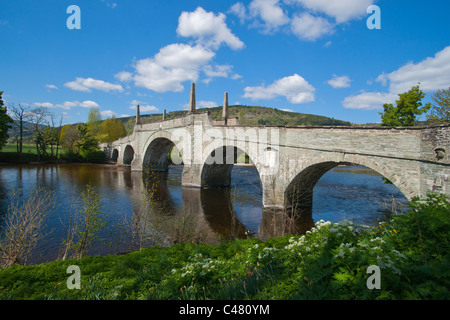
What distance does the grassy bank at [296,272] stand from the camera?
8.98 feet

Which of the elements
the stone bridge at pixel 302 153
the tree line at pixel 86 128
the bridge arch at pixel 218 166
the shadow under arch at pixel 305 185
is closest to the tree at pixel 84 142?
the tree line at pixel 86 128

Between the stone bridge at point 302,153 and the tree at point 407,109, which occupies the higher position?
the tree at point 407,109

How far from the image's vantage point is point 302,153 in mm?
12648

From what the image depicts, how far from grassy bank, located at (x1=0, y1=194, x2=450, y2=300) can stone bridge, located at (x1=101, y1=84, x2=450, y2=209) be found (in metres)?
4.30

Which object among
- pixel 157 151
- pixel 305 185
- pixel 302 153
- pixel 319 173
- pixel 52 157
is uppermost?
pixel 157 151

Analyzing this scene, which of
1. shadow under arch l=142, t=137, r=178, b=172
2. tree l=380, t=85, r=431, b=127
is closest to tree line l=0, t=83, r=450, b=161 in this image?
tree l=380, t=85, r=431, b=127

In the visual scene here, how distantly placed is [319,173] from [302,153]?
7.29 feet

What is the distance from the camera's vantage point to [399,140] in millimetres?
9320

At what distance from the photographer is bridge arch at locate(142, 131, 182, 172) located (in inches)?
1154

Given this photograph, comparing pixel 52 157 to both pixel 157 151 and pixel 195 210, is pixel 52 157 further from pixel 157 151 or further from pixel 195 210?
pixel 195 210

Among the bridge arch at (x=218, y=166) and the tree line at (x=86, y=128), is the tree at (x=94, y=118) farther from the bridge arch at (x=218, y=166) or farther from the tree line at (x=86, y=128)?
the bridge arch at (x=218, y=166)

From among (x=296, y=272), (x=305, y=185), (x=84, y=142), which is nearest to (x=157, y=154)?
(x=84, y=142)

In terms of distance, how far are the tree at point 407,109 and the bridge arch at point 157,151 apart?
21132 mm
